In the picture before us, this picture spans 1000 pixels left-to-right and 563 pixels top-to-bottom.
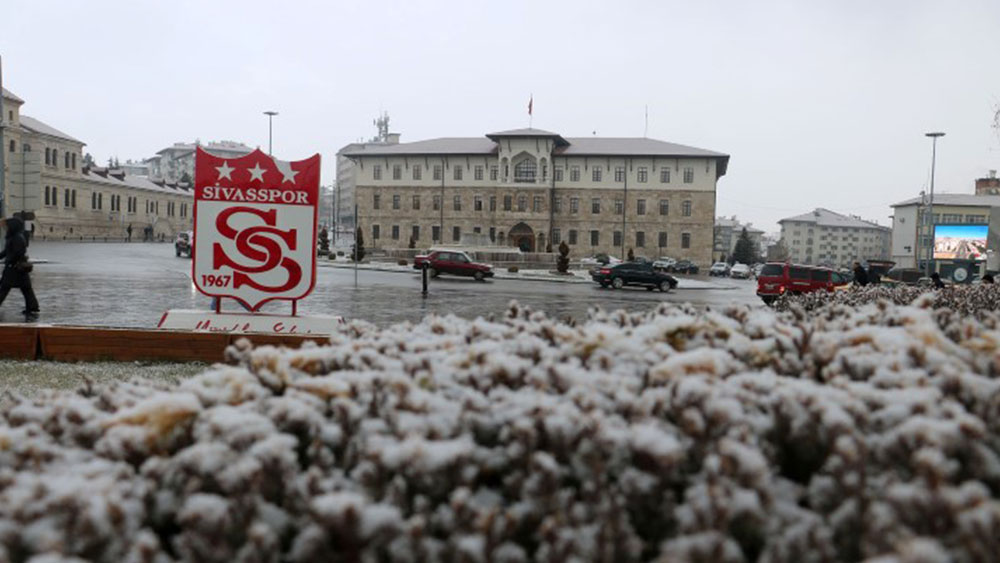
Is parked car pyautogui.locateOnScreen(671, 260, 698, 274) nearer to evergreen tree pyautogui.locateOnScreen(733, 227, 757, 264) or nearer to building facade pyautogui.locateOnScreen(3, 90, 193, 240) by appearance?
evergreen tree pyautogui.locateOnScreen(733, 227, 757, 264)

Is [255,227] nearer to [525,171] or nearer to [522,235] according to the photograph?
[522,235]

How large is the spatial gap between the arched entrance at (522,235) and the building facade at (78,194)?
41120mm

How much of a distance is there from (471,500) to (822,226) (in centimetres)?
17343

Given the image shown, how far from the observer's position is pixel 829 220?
159m

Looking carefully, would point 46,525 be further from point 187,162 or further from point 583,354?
point 187,162

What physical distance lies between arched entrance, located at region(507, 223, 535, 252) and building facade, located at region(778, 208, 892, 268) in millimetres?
105112

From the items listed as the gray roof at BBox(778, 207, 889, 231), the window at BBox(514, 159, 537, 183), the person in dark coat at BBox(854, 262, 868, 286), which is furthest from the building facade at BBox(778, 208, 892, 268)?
the person in dark coat at BBox(854, 262, 868, 286)

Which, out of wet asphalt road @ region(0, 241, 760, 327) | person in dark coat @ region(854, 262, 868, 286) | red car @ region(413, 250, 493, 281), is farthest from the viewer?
red car @ region(413, 250, 493, 281)

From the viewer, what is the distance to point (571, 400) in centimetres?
221

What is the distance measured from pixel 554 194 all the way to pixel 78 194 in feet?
172

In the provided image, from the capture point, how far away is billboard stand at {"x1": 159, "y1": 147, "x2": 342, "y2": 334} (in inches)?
368

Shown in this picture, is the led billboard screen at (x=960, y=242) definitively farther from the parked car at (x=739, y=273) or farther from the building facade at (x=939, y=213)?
the building facade at (x=939, y=213)

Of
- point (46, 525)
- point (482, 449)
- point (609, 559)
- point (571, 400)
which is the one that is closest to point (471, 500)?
point (482, 449)

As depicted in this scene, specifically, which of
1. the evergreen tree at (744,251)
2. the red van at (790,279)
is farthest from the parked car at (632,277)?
the evergreen tree at (744,251)
